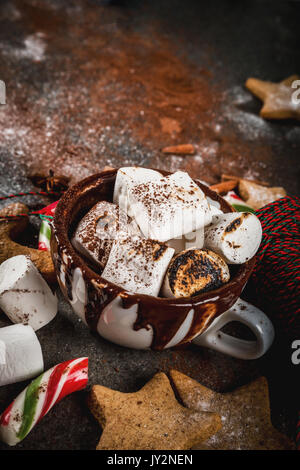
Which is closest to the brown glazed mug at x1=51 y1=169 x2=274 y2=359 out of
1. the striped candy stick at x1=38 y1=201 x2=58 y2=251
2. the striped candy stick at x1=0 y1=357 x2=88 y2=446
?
the striped candy stick at x1=0 y1=357 x2=88 y2=446

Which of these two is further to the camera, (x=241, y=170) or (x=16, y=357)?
(x=241, y=170)

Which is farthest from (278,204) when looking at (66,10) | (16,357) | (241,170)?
(66,10)

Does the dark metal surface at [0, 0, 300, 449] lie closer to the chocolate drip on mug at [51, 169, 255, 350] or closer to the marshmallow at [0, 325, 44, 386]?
the marshmallow at [0, 325, 44, 386]

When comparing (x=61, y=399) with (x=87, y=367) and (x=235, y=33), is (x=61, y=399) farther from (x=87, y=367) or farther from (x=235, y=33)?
(x=235, y=33)

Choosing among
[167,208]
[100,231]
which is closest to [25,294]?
[100,231]

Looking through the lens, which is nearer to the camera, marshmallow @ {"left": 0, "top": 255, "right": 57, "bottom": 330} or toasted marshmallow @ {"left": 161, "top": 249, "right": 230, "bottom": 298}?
toasted marshmallow @ {"left": 161, "top": 249, "right": 230, "bottom": 298}

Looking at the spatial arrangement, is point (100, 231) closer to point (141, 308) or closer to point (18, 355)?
point (141, 308)

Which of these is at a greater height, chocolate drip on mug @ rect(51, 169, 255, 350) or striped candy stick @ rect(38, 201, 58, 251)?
chocolate drip on mug @ rect(51, 169, 255, 350)
